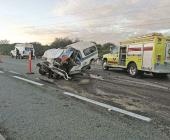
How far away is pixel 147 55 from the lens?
1905 cm

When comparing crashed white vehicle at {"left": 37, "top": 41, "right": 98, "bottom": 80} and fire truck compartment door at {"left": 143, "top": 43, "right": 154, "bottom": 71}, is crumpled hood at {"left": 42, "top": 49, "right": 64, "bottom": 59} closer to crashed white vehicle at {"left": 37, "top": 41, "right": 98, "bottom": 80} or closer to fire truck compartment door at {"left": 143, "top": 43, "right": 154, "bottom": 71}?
crashed white vehicle at {"left": 37, "top": 41, "right": 98, "bottom": 80}

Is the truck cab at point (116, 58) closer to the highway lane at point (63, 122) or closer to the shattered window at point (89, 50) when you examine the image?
the shattered window at point (89, 50)

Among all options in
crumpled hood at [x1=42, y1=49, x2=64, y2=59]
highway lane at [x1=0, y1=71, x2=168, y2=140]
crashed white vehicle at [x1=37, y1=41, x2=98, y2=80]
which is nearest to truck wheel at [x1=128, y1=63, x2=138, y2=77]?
crashed white vehicle at [x1=37, y1=41, x2=98, y2=80]

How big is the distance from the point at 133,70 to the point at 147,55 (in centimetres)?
159

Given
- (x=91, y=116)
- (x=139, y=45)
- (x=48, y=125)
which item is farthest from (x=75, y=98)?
(x=139, y=45)

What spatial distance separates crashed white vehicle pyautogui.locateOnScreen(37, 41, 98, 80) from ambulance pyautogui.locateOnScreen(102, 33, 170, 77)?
3.42 meters

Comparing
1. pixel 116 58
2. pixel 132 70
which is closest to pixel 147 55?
pixel 132 70

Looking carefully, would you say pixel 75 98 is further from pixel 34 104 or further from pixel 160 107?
pixel 160 107

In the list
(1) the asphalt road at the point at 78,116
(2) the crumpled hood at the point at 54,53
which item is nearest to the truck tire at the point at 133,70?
(2) the crumpled hood at the point at 54,53

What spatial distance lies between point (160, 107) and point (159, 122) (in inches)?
72.5

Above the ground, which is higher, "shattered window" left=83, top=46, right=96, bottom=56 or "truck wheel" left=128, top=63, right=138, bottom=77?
"shattered window" left=83, top=46, right=96, bottom=56

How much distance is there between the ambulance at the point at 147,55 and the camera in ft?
60.9

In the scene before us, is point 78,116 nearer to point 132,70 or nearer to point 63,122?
point 63,122

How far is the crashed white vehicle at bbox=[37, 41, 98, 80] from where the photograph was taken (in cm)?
1645
